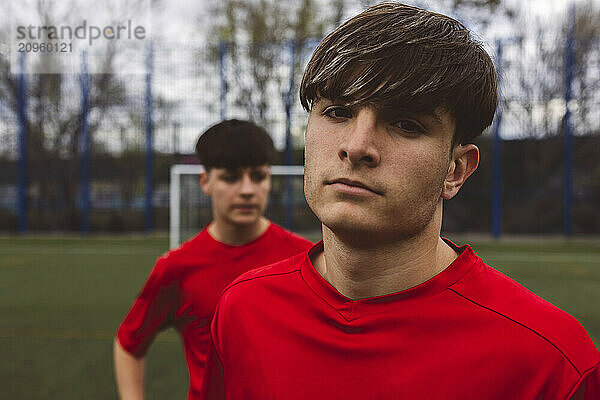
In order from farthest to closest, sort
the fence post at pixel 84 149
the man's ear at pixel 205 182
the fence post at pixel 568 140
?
1. the fence post at pixel 84 149
2. the fence post at pixel 568 140
3. the man's ear at pixel 205 182

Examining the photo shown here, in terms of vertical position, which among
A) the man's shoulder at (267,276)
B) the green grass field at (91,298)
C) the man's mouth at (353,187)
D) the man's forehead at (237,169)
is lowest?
the green grass field at (91,298)

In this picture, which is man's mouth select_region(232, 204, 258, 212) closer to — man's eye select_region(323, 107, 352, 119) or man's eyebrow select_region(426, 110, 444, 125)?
man's eye select_region(323, 107, 352, 119)

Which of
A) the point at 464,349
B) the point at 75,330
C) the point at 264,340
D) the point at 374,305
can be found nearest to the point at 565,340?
the point at 464,349

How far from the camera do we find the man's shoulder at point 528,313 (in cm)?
114

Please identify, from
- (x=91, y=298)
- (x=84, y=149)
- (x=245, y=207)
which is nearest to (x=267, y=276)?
(x=245, y=207)

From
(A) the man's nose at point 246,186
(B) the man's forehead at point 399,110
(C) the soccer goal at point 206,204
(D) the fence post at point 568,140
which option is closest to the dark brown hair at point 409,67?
(B) the man's forehead at point 399,110

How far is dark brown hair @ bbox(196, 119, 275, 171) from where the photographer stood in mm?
2613

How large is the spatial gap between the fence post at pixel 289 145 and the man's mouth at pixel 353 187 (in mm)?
13121

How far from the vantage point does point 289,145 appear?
15188 mm

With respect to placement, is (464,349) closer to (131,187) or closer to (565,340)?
(565,340)

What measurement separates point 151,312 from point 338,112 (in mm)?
1652

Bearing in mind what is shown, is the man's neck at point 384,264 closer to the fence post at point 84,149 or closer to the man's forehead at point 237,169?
the man's forehead at point 237,169

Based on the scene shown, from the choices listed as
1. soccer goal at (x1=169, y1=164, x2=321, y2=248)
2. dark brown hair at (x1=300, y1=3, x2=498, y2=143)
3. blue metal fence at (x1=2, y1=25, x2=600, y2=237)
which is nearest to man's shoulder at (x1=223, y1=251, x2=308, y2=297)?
dark brown hair at (x1=300, y1=3, x2=498, y2=143)

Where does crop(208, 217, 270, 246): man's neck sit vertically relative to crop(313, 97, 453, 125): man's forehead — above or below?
below
